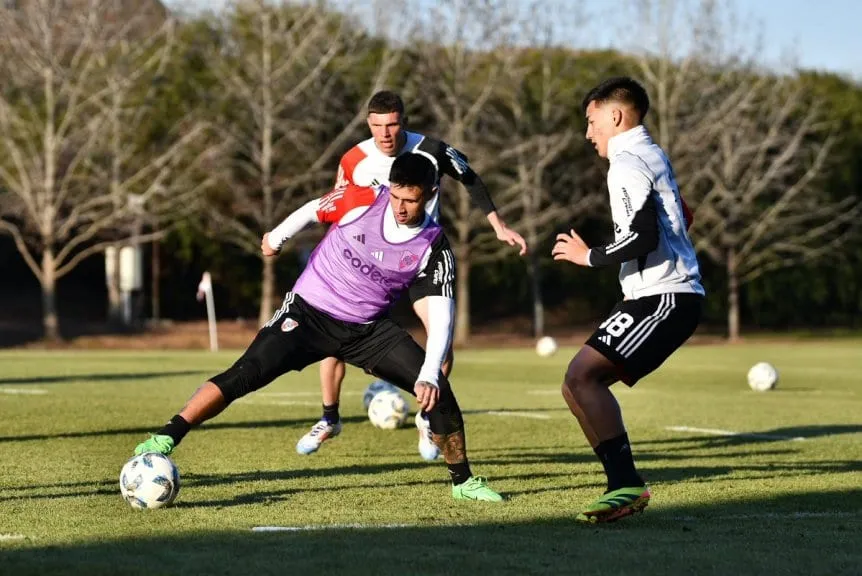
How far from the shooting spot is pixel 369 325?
832 centimetres

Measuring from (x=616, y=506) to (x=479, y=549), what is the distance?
1195mm

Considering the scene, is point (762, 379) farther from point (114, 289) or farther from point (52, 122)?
A: point (114, 289)

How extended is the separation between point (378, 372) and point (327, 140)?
1306 inches

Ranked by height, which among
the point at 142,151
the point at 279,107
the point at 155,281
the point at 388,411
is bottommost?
the point at 155,281

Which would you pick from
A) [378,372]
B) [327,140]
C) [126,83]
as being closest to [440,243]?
[378,372]

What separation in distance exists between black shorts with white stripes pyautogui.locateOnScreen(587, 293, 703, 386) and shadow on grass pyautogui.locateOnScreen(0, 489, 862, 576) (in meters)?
0.83

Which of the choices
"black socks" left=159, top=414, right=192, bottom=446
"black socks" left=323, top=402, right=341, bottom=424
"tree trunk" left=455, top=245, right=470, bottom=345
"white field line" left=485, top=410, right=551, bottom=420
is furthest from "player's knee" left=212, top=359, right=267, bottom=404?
"tree trunk" left=455, top=245, right=470, bottom=345

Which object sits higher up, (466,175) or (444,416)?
(466,175)

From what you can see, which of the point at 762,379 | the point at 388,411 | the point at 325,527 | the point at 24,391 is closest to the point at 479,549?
the point at 325,527

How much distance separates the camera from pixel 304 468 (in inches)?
380

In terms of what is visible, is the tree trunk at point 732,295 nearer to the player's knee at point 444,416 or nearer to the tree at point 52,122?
the tree at point 52,122

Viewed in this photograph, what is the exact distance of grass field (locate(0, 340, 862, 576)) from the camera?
6004mm

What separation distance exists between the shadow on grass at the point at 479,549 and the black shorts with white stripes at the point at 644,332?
0.83m

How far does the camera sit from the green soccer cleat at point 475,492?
811 cm
